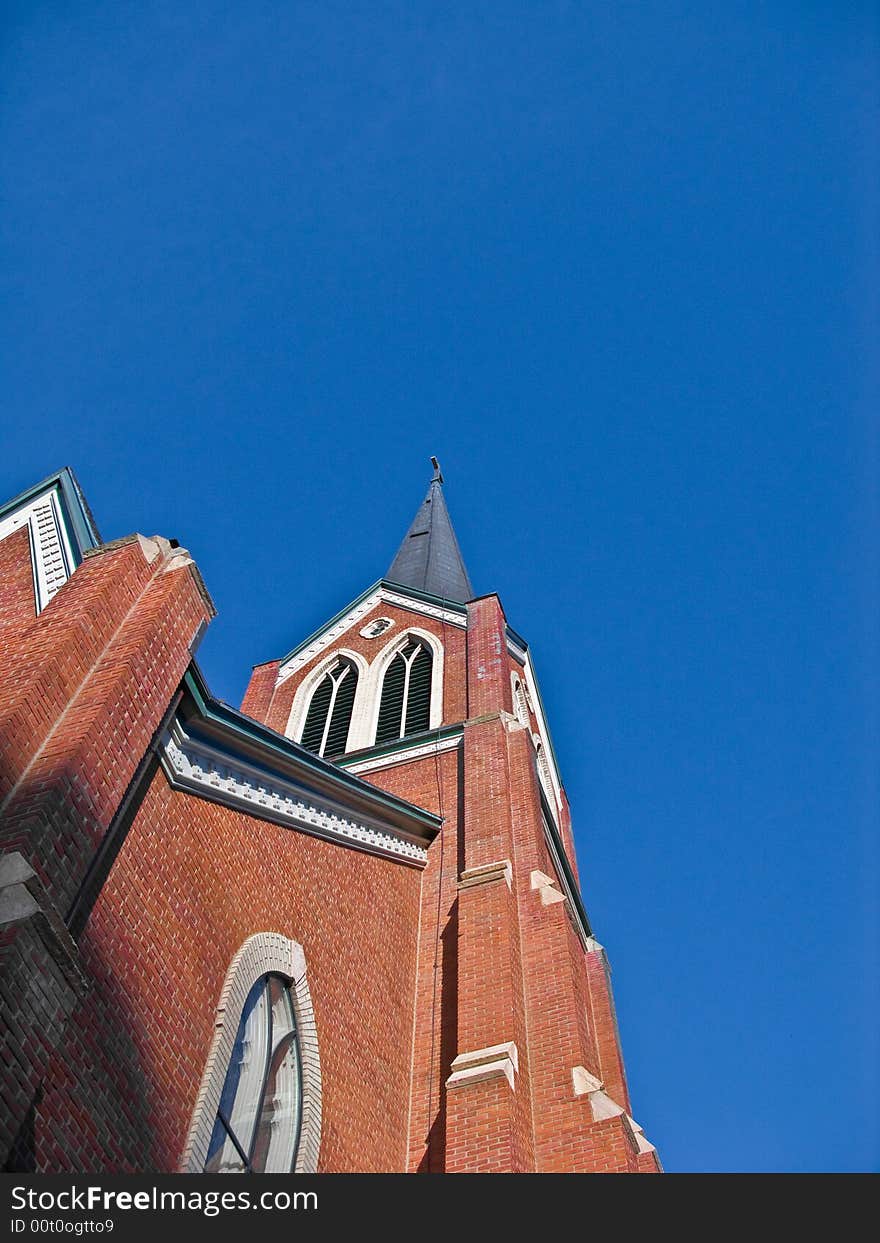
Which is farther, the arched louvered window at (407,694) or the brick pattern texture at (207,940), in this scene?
the arched louvered window at (407,694)

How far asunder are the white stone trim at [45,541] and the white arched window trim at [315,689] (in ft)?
30.5

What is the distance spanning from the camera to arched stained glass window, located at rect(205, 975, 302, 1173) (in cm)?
852

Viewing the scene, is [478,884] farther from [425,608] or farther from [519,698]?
[425,608]

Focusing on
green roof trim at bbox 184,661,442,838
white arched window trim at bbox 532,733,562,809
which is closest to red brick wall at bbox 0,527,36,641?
green roof trim at bbox 184,661,442,838

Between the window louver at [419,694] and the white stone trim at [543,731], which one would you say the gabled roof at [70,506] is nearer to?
the window louver at [419,694]

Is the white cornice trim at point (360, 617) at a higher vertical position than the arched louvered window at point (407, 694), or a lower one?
higher

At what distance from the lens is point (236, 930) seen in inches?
365

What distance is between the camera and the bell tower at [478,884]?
34.7ft

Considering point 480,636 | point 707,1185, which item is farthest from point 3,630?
point 480,636

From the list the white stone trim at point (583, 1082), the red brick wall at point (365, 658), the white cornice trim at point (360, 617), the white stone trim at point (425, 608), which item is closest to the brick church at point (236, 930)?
the white stone trim at point (583, 1082)

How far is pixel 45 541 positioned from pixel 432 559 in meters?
20.6

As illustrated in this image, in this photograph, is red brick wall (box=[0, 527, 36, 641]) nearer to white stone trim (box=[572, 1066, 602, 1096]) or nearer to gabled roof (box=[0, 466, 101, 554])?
gabled roof (box=[0, 466, 101, 554])

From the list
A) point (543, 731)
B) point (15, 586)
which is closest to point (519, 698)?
point (543, 731)

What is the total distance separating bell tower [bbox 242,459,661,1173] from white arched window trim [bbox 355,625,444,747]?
5 cm
